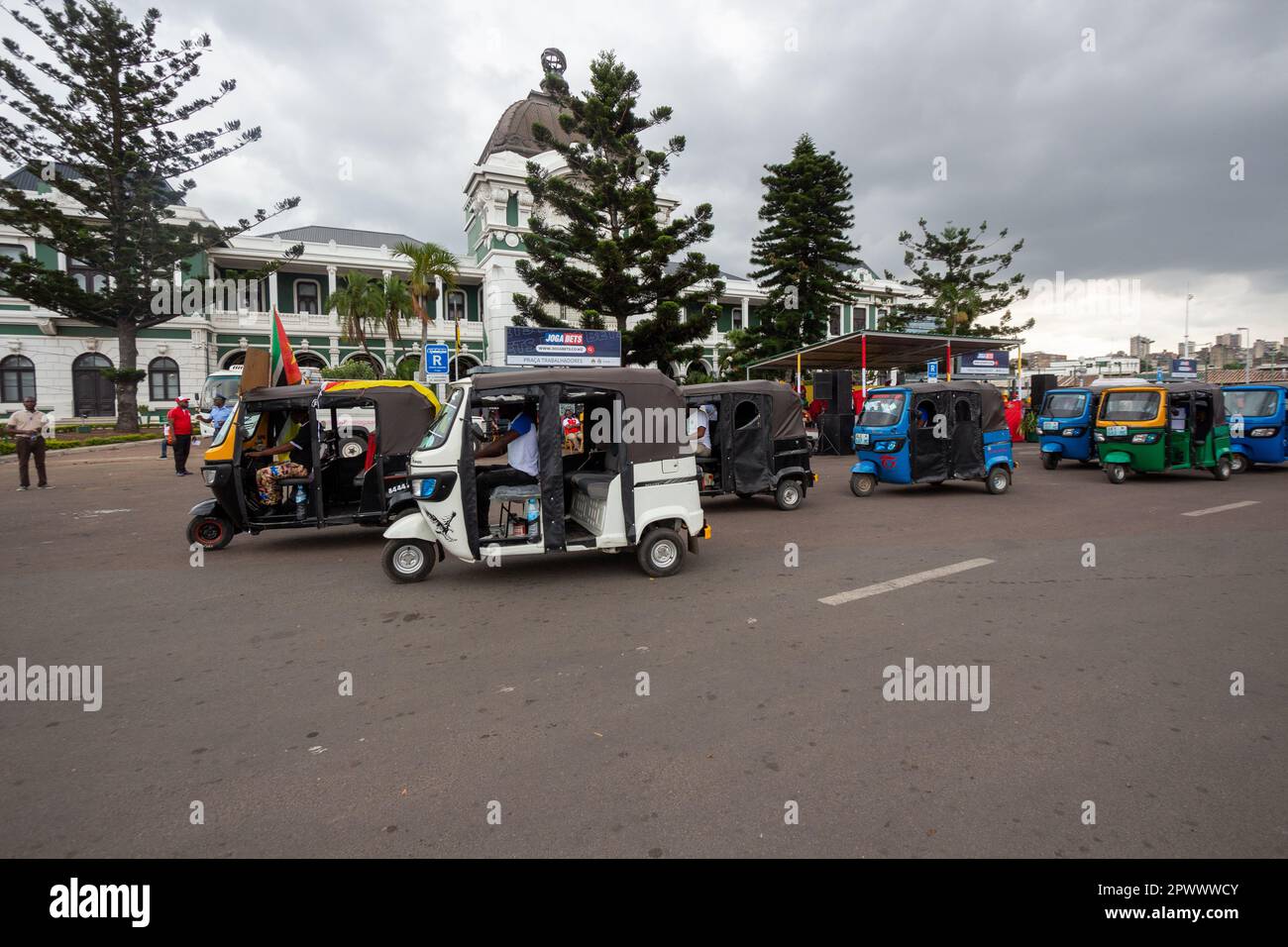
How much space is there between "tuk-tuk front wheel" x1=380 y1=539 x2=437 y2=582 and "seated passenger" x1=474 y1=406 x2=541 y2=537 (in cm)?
66

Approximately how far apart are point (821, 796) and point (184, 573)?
287 inches

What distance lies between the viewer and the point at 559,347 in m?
21.4

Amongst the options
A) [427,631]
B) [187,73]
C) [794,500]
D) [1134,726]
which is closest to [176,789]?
[427,631]

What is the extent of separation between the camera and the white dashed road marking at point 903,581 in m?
6.02

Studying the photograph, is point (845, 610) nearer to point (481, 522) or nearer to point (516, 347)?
point (481, 522)

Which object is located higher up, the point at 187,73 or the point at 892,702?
the point at 187,73

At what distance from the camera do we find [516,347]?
Answer: 20.8 meters

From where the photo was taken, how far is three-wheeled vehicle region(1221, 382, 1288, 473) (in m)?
15.2

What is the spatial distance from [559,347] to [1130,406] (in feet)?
48.4

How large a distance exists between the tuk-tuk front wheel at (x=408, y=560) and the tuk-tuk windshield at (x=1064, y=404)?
16.1m

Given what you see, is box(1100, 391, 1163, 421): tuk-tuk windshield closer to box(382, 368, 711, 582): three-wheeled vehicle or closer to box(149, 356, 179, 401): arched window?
box(382, 368, 711, 582): three-wheeled vehicle

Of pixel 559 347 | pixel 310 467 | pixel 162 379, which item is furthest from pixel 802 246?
pixel 162 379

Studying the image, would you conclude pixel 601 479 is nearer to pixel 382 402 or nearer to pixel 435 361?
pixel 382 402

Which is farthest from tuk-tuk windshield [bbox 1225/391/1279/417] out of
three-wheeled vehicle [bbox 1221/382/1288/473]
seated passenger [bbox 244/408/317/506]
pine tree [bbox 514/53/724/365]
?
seated passenger [bbox 244/408/317/506]
